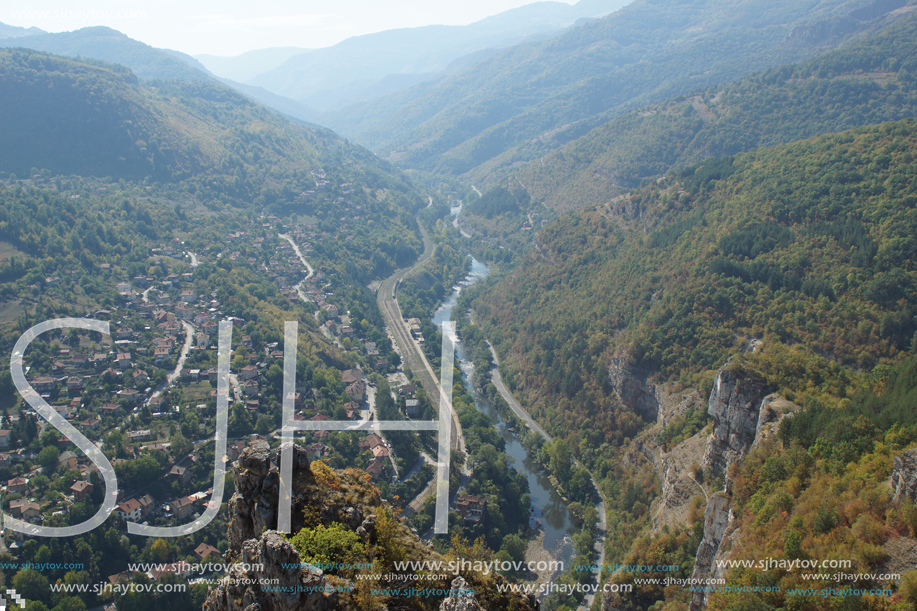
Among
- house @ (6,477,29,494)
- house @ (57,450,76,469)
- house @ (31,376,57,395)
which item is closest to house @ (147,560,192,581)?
house @ (57,450,76,469)

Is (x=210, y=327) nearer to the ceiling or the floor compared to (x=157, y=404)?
nearer to the ceiling

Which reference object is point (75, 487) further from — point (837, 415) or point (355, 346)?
point (837, 415)

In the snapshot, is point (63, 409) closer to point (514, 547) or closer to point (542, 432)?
point (514, 547)

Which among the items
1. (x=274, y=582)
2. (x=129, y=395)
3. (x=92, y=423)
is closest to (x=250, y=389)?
(x=129, y=395)

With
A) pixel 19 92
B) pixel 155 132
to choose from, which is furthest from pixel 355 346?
pixel 19 92

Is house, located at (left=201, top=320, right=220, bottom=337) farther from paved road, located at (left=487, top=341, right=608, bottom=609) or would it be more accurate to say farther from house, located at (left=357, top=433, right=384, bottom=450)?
paved road, located at (left=487, top=341, right=608, bottom=609)

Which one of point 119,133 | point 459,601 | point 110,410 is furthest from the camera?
point 119,133

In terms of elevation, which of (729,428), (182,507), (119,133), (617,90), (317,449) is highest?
(119,133)

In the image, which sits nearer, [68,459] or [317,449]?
[68,459]

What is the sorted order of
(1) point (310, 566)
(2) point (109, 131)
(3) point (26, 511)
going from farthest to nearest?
(2) point (109, 131)
(3) point (26, 511)
(1) point (310, 566)
